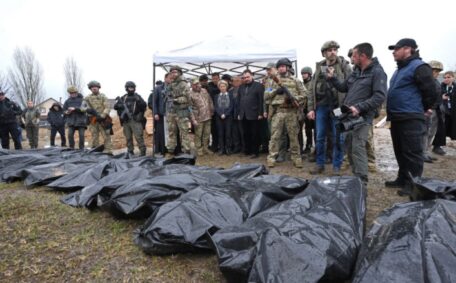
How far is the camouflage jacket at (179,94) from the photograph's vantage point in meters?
6.48

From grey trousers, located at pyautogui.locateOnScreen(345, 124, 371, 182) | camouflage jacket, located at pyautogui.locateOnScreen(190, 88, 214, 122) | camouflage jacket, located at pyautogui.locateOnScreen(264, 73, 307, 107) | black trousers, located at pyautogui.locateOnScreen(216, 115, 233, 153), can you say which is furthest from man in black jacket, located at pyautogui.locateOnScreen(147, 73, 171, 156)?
grey trousers, located at pyautogui.locateOnScreen(345, 124, 371, 182)

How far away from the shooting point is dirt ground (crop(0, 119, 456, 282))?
2.11 metres

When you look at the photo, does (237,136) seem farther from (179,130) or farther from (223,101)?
(179,130)

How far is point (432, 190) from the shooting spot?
2.43 metres

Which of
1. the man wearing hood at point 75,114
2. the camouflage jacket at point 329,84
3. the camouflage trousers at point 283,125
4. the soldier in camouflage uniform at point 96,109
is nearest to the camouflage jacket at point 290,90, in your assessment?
Result: the camouflage trousers at point 283,125

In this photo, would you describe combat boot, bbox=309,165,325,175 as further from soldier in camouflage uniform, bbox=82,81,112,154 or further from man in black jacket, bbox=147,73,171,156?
soldier in camouflage uniform, bbox=82,81,112,154

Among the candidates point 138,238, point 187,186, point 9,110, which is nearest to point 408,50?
point 187,186

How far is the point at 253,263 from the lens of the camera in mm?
1732

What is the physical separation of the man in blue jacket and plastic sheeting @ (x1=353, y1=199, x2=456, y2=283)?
1.62 metres

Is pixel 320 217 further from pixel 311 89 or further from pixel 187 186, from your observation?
pixel 311 89

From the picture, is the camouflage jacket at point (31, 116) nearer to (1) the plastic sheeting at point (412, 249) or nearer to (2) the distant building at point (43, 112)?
(2) the distant building at point (43, 112)

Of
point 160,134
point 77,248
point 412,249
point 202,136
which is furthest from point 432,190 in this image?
point 160,134

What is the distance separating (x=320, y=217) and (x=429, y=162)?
4.57m

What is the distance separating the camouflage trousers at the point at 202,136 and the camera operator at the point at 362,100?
3.98m
